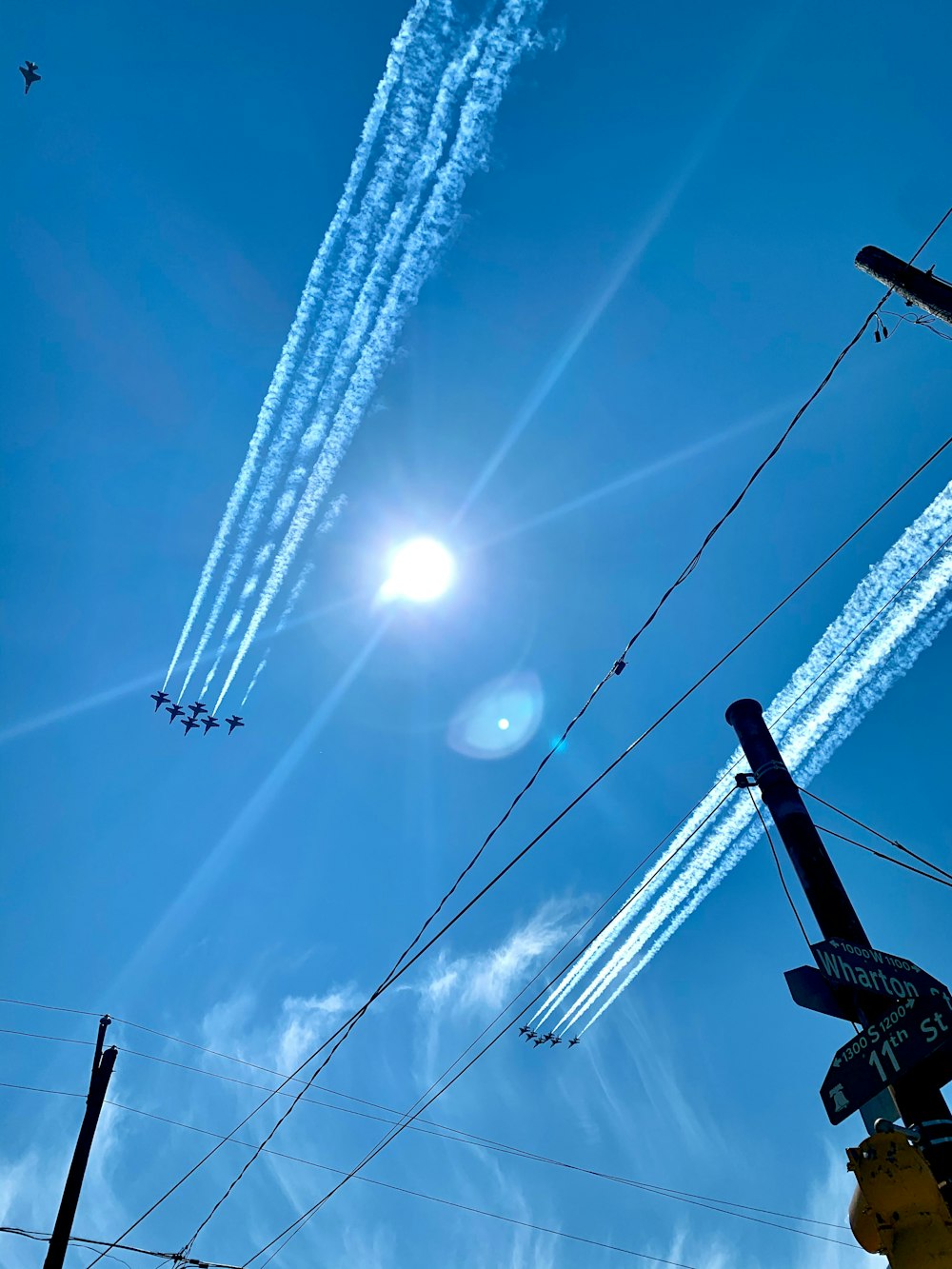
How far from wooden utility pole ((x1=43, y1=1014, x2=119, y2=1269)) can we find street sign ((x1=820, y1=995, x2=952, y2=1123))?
14302 millimetres

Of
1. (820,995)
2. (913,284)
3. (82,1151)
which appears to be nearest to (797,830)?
(820,995)

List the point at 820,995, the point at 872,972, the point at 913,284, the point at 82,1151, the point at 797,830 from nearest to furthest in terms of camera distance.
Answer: the point at 872,972
the point at 820,995
the point at 797,830
the point at 913,284
the point at 82,1151

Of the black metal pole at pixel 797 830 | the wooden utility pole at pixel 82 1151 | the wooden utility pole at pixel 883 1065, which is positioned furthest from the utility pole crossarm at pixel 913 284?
the wooden utility pole at pixel 82 1151

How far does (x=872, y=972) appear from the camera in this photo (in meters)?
5.15

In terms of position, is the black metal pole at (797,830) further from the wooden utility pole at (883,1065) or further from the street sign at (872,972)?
the street sign at (872,972)

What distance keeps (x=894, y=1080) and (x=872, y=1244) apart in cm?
129

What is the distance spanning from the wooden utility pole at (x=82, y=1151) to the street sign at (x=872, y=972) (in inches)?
575

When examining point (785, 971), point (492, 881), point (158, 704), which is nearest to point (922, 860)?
point (785, 971)

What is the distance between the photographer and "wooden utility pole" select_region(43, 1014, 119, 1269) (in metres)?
12.1

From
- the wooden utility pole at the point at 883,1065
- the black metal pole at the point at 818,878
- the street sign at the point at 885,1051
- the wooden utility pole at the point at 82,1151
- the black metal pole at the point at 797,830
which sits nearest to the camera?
the wooden utility pole at the point at 883,1065

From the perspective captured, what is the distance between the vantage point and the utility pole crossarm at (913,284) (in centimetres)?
986

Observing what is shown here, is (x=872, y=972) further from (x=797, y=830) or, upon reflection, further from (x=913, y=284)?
(x=913, y=284)

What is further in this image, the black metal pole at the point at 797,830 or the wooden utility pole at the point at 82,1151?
the wooden utility pole at the point at 82,1151

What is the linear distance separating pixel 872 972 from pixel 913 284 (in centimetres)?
979
